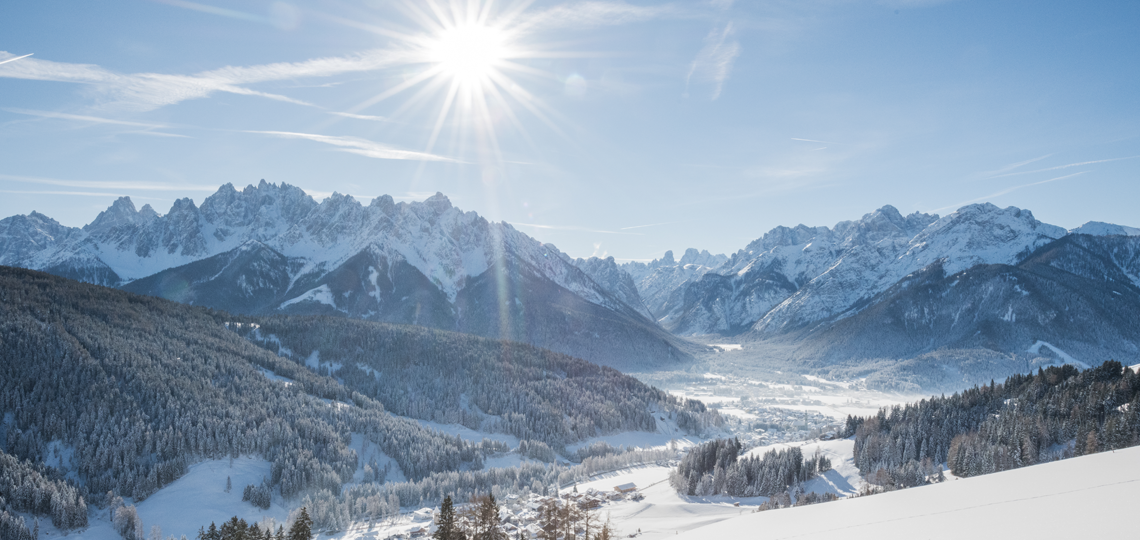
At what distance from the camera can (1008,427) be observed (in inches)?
3073

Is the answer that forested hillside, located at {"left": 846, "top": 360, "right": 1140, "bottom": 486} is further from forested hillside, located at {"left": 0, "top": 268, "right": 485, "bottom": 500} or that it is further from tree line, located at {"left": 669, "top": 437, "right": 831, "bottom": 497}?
forested hillside, located at {"left": 0, "top": 268, "right": 485, "bottom": 500}

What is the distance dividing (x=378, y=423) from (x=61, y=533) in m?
63.1

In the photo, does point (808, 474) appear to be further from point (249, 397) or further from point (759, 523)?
point (249, 397)

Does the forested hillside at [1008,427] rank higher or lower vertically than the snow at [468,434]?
higher

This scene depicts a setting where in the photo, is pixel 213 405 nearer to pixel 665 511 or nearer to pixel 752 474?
pixel 665 511

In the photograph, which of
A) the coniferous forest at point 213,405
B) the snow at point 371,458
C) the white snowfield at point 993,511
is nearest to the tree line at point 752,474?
the coniferous forest at point 213,405

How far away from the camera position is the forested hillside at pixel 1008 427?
69375 millimetres

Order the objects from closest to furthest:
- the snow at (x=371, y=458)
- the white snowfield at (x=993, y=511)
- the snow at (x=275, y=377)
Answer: the white snowfield at (x=993, y=511) → the snow at (x=371, y=458) → the snow at (x=275, y=377)

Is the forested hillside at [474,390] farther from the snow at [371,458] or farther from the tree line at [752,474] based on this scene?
the tree line at [752,474]

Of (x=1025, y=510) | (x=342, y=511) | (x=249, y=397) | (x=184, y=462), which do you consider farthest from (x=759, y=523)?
(x=249, y=397)

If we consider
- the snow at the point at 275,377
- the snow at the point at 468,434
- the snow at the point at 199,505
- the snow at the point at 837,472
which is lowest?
the snow at the point at 468,434

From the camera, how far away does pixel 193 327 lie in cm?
16338

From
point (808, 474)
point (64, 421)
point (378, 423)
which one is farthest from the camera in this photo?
point (378, 423)

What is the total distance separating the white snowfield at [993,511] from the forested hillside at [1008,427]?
43405mm
